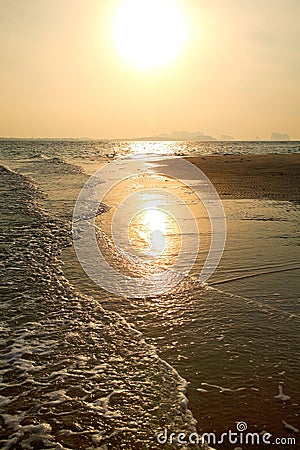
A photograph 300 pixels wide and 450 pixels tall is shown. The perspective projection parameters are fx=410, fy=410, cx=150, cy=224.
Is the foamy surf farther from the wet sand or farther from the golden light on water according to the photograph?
the wet sand

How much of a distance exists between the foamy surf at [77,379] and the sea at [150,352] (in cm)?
1

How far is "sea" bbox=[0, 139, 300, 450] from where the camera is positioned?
12.3 ft

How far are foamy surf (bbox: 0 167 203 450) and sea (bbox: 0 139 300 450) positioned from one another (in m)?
0.01

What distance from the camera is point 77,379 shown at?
178 inches

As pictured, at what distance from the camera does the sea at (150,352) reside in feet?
12.3

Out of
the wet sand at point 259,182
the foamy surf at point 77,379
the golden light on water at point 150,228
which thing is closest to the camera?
the foamy surf at point 77,379

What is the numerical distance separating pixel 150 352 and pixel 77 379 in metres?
0.97

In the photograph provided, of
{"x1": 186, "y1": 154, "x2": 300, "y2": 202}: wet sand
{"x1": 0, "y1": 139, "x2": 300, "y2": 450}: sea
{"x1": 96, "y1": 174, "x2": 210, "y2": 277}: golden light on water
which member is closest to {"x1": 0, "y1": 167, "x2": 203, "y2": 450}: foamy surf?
{"x1": 0, "y1": 139, "x2": 300, "y2": 450}: sea

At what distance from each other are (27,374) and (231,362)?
7.66ft

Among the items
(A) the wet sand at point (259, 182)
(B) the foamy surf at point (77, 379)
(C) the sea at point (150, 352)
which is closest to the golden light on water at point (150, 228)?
(C) the sea at point (150, 352)

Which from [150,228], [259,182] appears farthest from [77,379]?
[259,182]

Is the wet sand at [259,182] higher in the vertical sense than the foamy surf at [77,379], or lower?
higher

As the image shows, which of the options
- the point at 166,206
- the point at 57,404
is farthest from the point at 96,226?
the point at 57,404

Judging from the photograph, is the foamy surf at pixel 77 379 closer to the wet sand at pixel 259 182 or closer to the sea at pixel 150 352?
the sea at pixel 150 352
